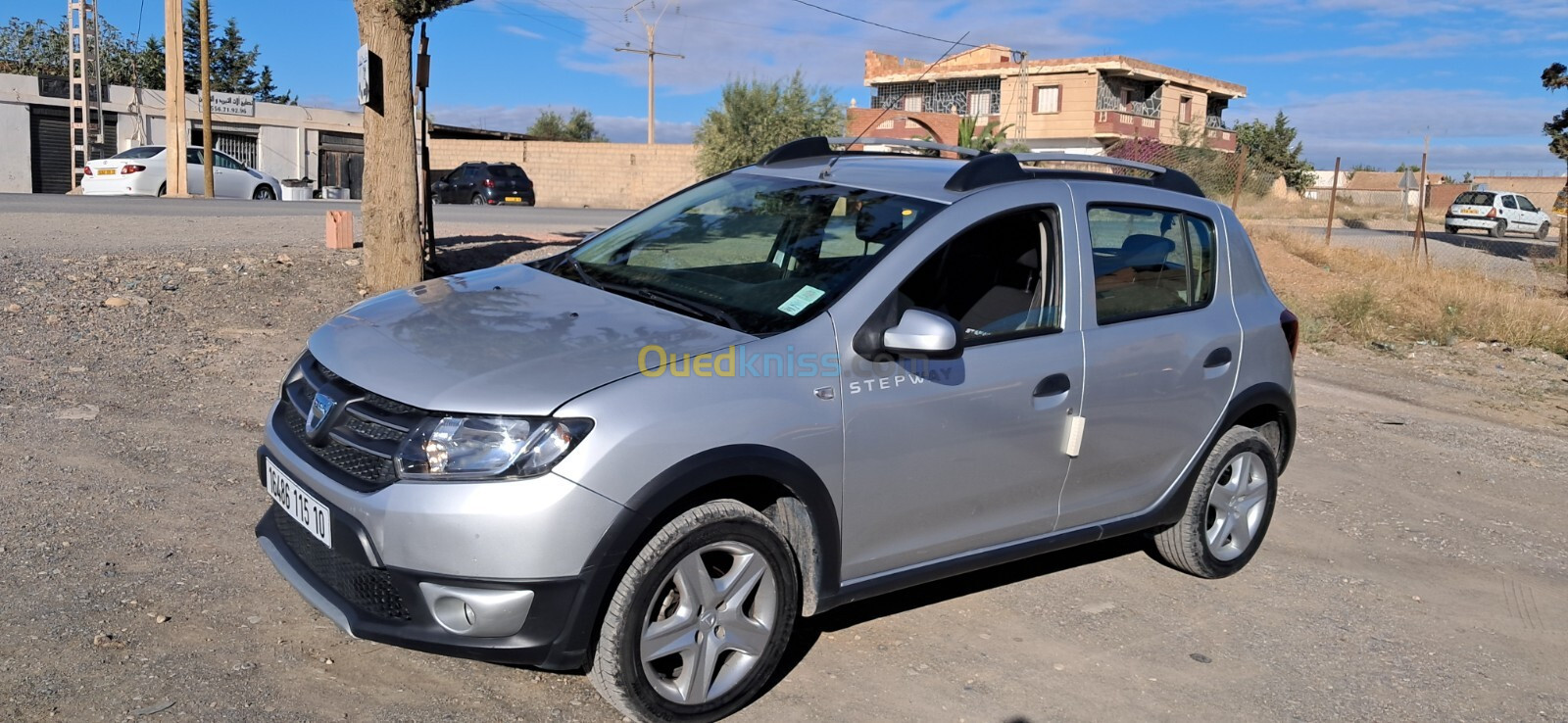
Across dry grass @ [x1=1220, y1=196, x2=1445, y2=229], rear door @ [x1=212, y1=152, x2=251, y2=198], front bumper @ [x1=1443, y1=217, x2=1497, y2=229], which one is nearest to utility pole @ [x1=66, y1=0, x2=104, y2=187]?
rear door @ [x1=212, y1=152, x2=251, y2=198]

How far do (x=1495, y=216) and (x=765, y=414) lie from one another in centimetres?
4174

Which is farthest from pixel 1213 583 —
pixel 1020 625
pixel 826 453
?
pixel 826 453

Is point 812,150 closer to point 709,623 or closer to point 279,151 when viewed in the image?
point 709,623

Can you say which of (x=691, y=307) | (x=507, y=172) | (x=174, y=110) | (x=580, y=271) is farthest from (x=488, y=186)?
(x=691, y=307)

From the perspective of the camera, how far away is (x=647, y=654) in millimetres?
3412

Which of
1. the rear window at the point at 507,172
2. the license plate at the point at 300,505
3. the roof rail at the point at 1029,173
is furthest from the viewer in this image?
the rear window at the point at 507,172

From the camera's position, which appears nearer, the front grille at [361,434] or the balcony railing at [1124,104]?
the front grille at [361,434]

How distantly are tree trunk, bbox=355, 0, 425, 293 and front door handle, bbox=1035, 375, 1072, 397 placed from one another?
6.59 m

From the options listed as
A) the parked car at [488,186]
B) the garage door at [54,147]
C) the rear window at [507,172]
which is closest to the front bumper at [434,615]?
the parked car at [488,186]

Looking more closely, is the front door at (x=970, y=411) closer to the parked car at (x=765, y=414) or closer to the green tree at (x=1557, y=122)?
the parked car at (x=765, y=414)

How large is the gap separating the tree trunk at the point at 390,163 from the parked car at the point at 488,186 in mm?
25264

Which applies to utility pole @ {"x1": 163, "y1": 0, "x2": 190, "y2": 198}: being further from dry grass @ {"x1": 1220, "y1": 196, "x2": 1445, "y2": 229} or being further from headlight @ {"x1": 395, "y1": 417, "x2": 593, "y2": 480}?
headlight @ {"x1": 395, "y1": 417, "x2": 593, "y2": 480}

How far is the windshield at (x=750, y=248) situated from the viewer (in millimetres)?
3988

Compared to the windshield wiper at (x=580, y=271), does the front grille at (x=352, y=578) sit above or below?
below
